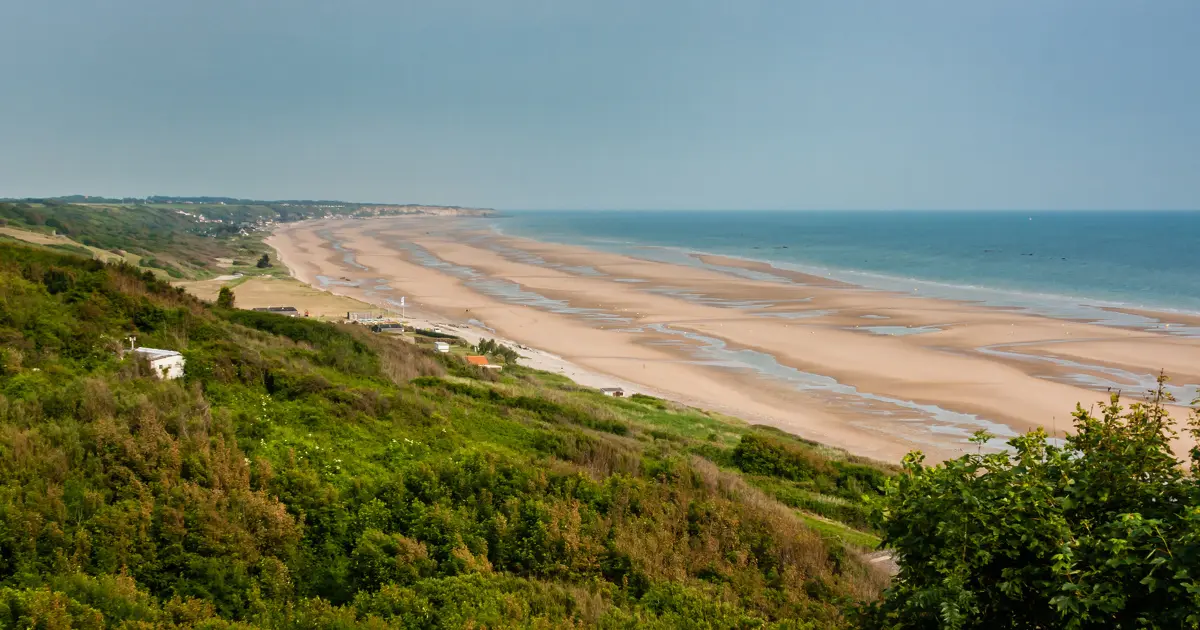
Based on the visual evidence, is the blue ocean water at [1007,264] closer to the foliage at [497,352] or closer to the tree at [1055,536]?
the foliage at [497,352]

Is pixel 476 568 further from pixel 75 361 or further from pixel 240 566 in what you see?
pixel 75 361

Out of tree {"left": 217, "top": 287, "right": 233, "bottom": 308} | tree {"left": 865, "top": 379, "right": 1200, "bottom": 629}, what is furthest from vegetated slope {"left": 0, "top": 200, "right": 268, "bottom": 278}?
tree {"left": 865, "top": 379, "right": 1200, "bottom": 629}

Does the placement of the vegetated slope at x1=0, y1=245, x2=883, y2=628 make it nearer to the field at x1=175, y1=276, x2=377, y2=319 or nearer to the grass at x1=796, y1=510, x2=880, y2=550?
the grass at x1=796, y1=510, x2=880, y2=550

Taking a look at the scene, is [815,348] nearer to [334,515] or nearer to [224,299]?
[224,299]

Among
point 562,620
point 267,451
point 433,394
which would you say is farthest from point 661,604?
point 433,394

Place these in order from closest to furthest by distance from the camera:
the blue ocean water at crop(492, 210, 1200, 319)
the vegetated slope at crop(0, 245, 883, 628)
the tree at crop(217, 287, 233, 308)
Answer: the vegetated slope at crop(0, 245, 883, 628) → the tree at crop(217, 287, 233, 308) → the blue ocean water at crop(492, 210, 1200, 319)

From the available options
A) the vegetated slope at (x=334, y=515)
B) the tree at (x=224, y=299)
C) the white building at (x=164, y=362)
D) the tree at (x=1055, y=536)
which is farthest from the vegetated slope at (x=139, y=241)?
the tree at (x=1055, y=536)
